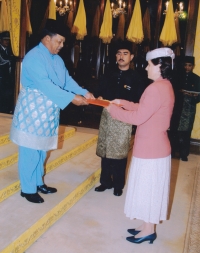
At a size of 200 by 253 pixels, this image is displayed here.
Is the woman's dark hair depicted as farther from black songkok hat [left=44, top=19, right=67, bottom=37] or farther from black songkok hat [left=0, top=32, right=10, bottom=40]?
black songkok hat [left=0, top=32, right=10, bottom=40]

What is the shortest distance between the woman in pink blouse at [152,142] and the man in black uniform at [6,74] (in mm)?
4593

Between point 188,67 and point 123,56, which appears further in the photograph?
point 188,67

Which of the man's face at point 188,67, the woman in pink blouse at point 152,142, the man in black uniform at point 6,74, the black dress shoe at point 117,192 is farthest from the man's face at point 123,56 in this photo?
the man in black uniform at point 6,74

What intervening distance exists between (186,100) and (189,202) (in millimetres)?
2106

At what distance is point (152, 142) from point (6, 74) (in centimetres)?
502

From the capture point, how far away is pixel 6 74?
21.1 feet

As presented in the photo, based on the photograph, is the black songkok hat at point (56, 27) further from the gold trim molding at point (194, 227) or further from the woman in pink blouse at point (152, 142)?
the gold trim molding at point (194, 227)

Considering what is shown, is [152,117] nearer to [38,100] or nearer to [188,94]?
[38,100]

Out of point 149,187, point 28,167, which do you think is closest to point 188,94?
point 149,187

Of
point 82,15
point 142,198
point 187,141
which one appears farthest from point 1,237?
point 82,15

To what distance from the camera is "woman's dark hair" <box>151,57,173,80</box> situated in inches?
83.1

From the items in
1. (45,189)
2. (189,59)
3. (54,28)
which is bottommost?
(45,189)

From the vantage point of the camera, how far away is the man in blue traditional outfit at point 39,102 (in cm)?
241

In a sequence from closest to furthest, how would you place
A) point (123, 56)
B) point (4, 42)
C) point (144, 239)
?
point (144, 239) < point (123, 56) < point (4, 42)
